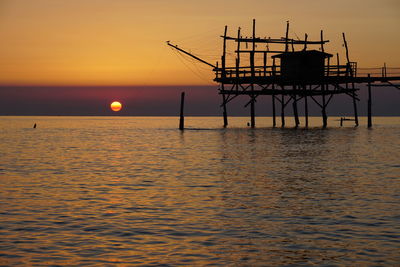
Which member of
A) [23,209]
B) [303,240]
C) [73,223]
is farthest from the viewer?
[23,209]

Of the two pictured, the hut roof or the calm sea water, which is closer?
the calm sea water

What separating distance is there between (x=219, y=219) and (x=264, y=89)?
166 feet

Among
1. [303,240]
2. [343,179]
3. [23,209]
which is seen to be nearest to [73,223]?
[23,209]

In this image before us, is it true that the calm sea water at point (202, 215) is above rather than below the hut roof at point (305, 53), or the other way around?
below

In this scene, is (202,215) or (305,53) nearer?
(202,215)

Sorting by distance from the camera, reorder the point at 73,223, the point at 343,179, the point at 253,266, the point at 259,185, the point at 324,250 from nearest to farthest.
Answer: the point at 253,266 → the point at 324,250 → the point at 73,223 → the point at 259,185 → the point at 343,179

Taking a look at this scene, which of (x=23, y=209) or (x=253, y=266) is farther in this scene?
(x=23, y=209)

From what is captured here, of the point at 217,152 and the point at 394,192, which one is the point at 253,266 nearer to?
the point at 394,192

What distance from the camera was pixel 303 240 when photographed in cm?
1262

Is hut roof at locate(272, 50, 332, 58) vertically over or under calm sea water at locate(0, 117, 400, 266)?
over

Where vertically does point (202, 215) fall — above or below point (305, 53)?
below

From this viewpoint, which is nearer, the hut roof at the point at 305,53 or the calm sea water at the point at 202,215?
the calm sea water at the point at 202,215

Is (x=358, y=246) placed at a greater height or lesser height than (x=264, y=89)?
lesser

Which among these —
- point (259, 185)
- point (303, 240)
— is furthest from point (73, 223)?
point (259, 185)
